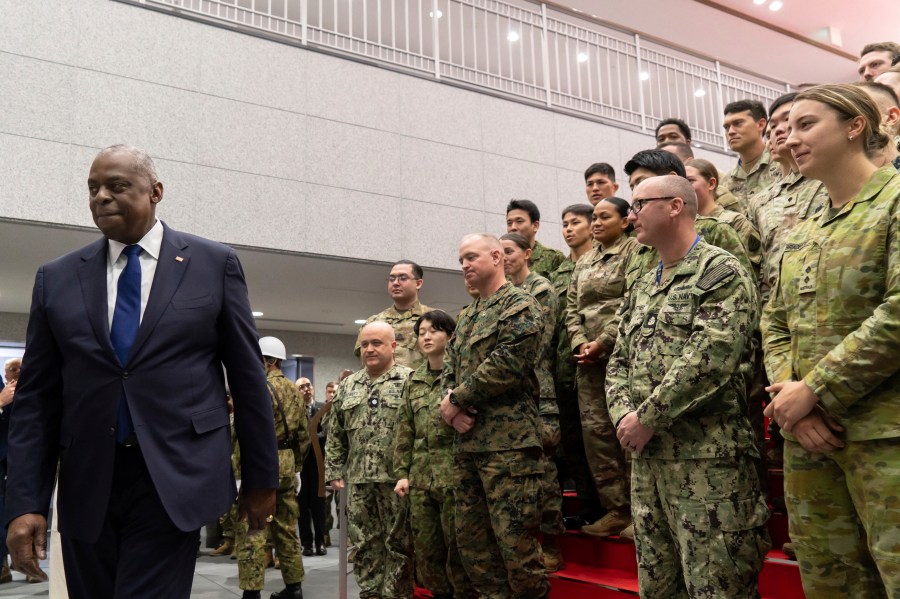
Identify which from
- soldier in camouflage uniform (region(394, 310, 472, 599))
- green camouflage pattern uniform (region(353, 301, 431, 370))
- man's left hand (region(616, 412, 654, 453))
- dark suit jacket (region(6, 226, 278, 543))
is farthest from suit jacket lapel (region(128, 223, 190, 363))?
green camouflage pattern uniform (region(353, 301, 431, 370))

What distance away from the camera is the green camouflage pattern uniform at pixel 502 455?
294cm

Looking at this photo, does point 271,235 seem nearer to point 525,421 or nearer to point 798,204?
point 525,421

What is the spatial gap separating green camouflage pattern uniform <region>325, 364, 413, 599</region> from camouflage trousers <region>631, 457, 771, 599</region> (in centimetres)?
174

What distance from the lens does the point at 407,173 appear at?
707 centimetres

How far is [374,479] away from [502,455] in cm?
125

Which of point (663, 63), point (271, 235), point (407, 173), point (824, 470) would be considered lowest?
point (824, 470)

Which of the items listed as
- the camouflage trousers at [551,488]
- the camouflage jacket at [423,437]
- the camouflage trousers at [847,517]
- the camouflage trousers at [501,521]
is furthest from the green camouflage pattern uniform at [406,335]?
the camouflage trousers at [847,517]

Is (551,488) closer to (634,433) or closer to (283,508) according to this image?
(634,433)

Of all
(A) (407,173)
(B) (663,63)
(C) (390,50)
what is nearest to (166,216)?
(A) (407,173)

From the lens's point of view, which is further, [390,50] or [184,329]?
[390,50]

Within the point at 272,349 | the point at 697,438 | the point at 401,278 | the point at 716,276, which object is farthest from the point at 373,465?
the point at 716,276

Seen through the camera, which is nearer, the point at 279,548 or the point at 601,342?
the point at 601,342

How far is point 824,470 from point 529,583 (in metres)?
1.50

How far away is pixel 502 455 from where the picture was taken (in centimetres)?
299
